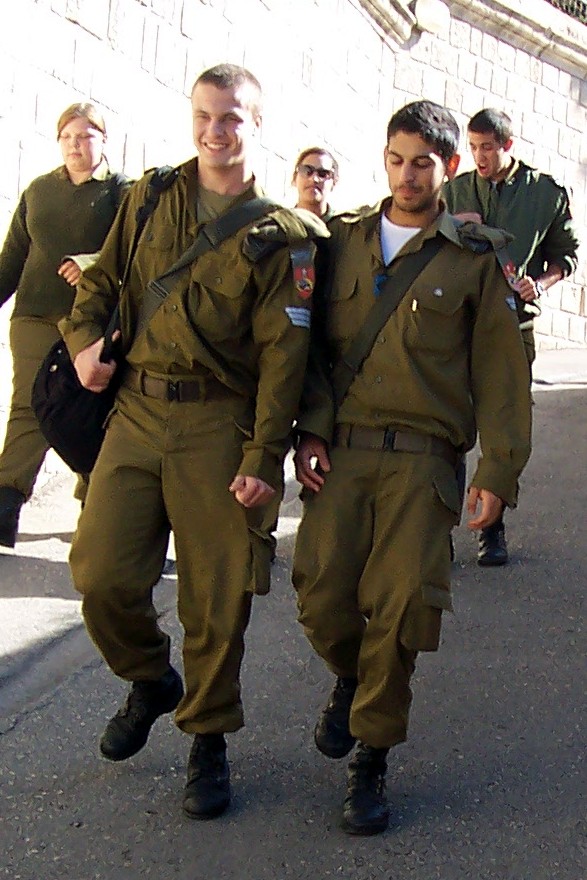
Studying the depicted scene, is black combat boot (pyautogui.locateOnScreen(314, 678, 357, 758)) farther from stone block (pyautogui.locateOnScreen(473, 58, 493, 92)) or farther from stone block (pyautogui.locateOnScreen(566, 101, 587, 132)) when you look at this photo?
stone block (pyautogui.locateOnScreen(566, 101, 587, 132))

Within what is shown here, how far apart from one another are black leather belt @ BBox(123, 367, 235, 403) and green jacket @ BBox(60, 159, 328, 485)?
0.02 meters

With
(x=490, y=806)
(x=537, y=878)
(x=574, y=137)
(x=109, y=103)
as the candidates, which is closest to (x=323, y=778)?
(x=490, y=806)

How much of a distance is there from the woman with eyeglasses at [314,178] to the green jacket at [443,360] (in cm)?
264

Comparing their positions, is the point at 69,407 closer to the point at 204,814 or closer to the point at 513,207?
the point at 204,814

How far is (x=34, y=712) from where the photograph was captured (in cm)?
464

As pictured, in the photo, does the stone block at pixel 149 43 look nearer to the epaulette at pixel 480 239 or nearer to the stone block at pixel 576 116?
the epaulette at pixel 480 239

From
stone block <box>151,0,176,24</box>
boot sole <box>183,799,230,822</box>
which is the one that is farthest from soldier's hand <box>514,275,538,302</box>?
stone block <box>151,0,176,24</box>

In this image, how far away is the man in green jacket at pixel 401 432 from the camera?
3777 mm

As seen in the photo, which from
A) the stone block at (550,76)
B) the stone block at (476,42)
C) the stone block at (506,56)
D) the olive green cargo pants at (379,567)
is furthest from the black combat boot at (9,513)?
the stone block at (550,76)

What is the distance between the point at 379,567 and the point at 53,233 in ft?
10.1

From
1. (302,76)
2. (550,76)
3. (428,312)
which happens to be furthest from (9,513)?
(550,76)

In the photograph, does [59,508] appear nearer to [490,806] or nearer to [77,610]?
[77,610]

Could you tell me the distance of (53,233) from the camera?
6289 millimetres

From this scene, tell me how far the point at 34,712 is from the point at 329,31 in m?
9.31
